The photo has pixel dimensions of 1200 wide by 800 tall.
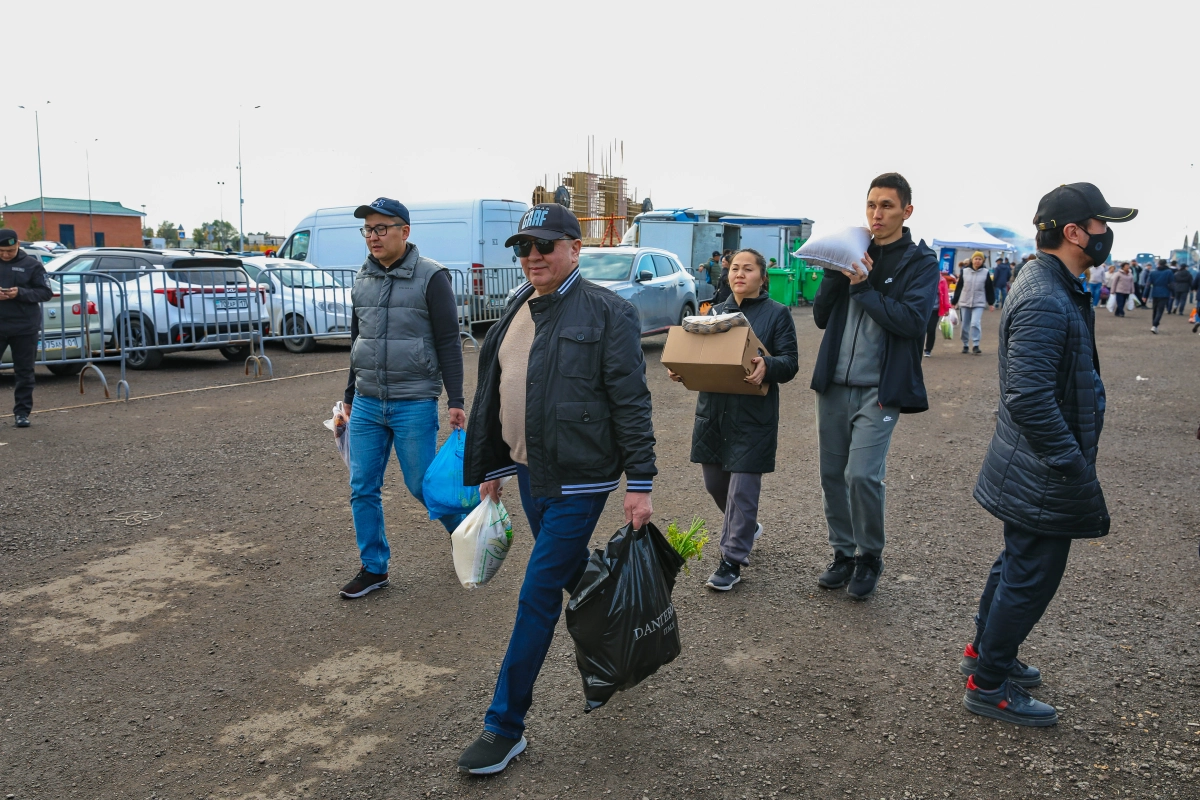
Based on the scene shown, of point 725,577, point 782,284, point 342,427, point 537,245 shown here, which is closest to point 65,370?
point 342,427

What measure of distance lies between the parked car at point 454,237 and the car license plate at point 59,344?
263 inches

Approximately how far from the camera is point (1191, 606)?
14.7ft

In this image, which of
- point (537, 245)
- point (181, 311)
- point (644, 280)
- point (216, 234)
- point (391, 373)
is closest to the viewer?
point (537, 245)

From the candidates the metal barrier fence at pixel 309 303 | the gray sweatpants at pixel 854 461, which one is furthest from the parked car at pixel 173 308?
the gray sweatpants at pixel 854 461

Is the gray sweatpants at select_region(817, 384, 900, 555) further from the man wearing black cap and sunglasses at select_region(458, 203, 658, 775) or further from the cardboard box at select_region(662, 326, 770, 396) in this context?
the man wearing black cap and sunglasses at select_region(458, 203, 658, 775)

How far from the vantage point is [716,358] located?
14.5 feet

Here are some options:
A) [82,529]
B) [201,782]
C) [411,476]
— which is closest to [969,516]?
[411,476]

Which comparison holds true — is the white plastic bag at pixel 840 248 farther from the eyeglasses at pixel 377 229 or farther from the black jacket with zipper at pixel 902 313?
the eyeglasses at pixel 377 229

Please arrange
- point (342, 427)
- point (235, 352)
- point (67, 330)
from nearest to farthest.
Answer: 1. point (342, 427)
2. point (67, 330)
3. point (235, 352)

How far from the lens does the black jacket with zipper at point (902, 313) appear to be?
425 centimetres

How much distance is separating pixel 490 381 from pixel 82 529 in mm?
3738

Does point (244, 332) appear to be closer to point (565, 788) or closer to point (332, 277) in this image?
point (332, 277)

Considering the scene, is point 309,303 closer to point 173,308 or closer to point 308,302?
point 308,302

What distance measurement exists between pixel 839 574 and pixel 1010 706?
1341 mm
